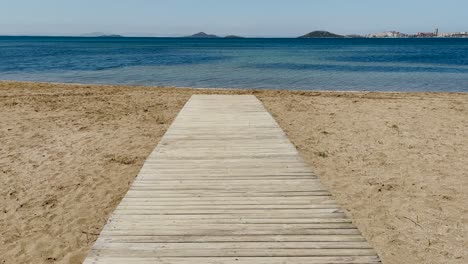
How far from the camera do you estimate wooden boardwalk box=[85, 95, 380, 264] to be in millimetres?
3260

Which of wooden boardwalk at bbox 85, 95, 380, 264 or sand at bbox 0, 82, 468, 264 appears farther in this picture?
sand at bbox 0, 82, 468, 264

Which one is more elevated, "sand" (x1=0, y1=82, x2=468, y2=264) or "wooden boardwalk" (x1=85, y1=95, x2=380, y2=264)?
"wooden boardwalk" (x1=85, y1=95, x2=380, y2=264)

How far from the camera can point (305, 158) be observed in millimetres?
8625

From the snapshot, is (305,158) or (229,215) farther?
(305,158)

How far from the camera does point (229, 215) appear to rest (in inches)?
160

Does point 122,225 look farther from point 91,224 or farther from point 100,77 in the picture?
point 100,77

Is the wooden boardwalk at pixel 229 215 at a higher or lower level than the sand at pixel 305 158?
higher

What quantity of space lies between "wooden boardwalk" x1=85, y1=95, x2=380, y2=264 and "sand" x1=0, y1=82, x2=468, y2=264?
1254 millimetres

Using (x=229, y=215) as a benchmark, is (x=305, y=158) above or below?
below

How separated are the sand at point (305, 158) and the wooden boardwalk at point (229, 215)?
1.25 meters

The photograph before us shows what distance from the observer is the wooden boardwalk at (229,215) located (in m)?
3.26

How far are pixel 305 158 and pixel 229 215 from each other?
4.90m

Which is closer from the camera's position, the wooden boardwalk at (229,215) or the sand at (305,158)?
the wooden boardwalk at (229,215)

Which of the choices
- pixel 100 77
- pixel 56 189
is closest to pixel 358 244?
pixel 56 189
